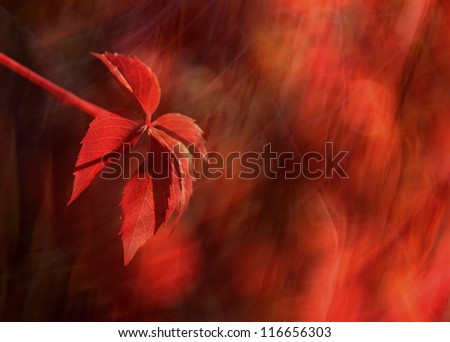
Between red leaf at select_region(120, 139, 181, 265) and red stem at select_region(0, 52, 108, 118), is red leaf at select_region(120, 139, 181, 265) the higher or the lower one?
the lower one

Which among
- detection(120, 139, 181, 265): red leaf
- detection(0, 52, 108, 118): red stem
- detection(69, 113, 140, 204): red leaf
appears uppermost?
detection(0, 52, 108, 118): red stem

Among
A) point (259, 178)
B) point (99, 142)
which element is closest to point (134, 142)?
point (99, 142)

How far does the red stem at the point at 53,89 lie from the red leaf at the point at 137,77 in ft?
0.17

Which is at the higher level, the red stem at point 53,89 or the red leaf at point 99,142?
the red stem at point 53,89

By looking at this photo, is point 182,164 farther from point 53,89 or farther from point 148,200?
point 53,89

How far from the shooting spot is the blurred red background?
0.75 metres

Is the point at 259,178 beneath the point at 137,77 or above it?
beneath

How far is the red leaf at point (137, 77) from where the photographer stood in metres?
0.74

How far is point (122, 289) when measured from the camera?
2.49 ft

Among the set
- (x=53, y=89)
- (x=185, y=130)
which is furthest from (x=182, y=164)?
(x=53, y=89)

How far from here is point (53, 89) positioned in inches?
29.6

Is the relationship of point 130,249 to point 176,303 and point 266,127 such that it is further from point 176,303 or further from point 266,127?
point 266,127

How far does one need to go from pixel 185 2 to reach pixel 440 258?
0.52 metres

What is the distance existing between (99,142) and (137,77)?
104 mm
